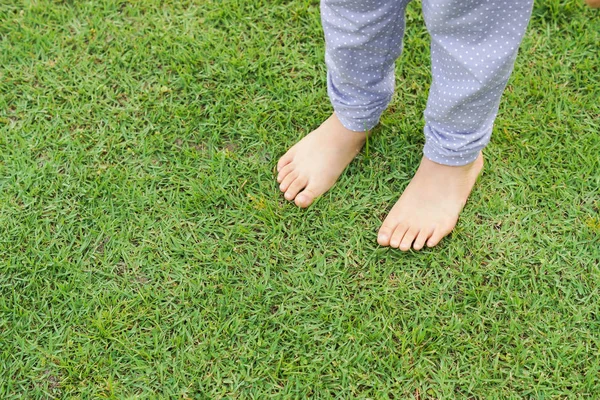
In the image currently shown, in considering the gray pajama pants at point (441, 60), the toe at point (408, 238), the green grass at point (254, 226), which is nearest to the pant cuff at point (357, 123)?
the gray pajama pants at point (441, 60)

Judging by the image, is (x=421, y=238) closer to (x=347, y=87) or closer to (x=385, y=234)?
(x=385, y=234)

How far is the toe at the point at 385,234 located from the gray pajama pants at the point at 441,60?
0.25 meters

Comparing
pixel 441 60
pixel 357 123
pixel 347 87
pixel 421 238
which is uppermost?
pixel 441 60

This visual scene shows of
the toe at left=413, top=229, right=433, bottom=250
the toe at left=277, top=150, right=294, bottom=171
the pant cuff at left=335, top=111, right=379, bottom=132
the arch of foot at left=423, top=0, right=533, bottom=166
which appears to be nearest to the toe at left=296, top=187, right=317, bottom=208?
the toe at left=277, top=150, right=294, bottom=171

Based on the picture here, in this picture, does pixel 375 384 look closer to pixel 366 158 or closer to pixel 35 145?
pixel 366 158

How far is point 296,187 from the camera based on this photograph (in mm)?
2025

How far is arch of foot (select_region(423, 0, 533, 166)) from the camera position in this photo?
52.1 inches

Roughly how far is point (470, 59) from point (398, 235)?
0.68 m

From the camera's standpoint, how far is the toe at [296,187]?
2021 mm

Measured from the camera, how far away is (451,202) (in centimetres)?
196

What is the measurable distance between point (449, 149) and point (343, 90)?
360 mm

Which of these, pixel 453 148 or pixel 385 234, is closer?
pixel 453 148

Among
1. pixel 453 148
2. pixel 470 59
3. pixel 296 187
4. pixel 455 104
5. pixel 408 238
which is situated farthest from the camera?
pixel 296 187

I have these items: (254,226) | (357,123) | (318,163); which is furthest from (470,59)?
(254,226)
